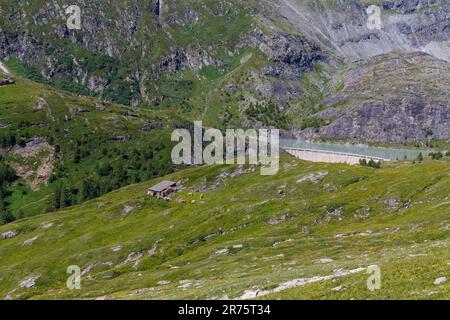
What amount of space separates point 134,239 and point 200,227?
19.8 metres

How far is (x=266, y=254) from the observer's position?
9256cm

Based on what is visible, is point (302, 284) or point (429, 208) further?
point (429, 208)

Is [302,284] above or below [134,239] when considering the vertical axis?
above

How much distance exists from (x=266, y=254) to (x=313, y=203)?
168 ft

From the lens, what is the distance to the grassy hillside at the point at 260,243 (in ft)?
156

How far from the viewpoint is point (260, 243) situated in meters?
108

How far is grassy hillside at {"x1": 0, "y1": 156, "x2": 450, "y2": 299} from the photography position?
4750 cm

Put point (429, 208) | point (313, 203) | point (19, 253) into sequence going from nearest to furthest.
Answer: point (429, 208) < point (313, 203) < point (19, 253)

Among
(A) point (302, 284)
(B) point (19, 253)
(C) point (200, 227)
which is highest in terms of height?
(A) point (302, 284)
